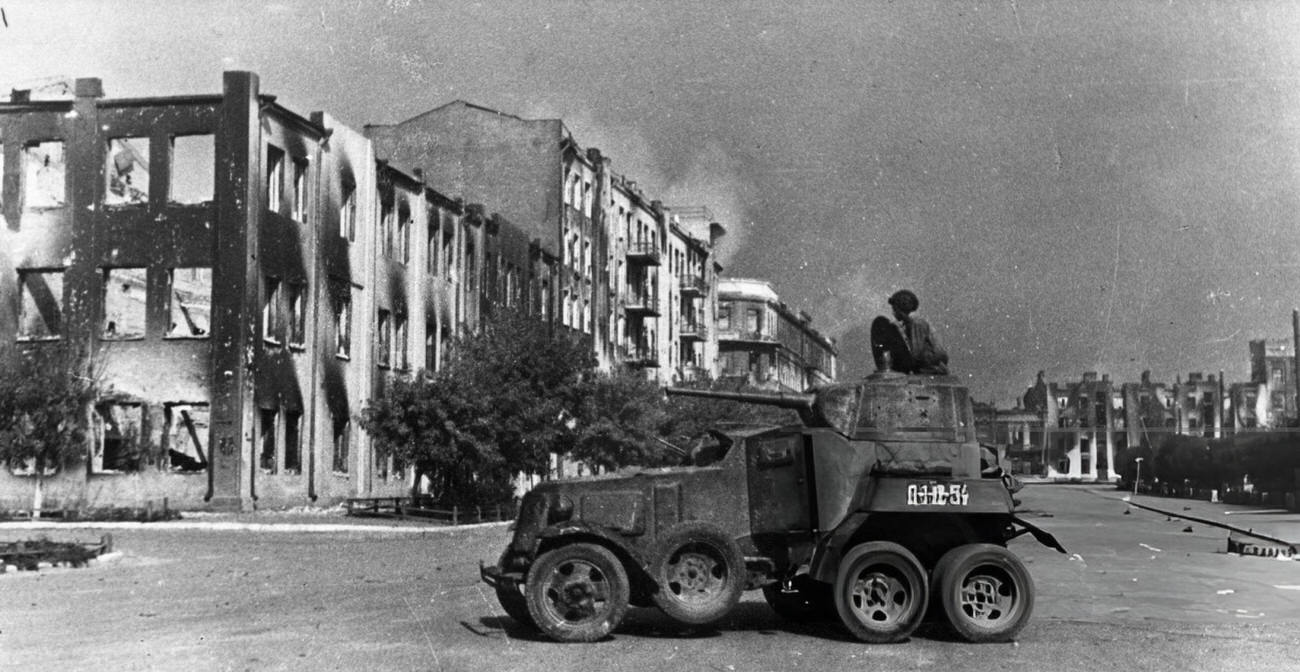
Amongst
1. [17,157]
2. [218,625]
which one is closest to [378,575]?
[218,625]

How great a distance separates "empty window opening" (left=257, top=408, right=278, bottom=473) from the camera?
34.5 metres

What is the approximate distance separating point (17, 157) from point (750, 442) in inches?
1176

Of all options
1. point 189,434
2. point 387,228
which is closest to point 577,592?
point 189,434

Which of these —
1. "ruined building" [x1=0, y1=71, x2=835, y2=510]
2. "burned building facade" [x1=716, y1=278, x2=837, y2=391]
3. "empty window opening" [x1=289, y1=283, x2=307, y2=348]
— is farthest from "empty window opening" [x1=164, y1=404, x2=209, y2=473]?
"burned building facade" [x1=716, y1=278, x2=837, y2=391]

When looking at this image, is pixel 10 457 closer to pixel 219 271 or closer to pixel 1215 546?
pixel 219 271

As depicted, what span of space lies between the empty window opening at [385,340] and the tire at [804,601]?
2989 centimetres

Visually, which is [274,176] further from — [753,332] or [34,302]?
[753,332]

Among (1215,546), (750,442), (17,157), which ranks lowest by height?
(1215,546)

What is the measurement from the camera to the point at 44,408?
32344 millimetres

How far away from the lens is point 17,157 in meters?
36.2

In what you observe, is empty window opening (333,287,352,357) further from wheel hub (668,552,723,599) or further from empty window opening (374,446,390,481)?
wheel hub (668,552,723,599)

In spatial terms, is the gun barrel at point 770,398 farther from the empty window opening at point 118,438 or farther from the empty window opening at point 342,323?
the empty window opening at point 342,323

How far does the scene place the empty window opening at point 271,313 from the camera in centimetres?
3516

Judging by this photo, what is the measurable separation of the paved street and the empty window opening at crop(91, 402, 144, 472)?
479 inches
